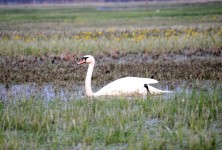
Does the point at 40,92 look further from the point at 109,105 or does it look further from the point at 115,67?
the point at 115,67

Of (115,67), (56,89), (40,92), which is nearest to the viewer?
(40,92)

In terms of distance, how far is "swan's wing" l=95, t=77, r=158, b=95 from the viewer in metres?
10.9

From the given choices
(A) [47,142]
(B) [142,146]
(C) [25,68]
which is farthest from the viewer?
(C) [25,68]

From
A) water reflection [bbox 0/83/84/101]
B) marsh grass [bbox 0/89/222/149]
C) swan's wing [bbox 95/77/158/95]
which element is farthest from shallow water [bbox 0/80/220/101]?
marsh grass [bbox 0/89/222/149]

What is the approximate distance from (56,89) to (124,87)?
1808 millimetres

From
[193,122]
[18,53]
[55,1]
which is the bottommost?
[55,1]

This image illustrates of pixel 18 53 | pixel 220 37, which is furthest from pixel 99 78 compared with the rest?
pixel 220 37

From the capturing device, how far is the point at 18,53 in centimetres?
1878

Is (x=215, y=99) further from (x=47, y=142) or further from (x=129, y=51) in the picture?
(x=129, y=51)

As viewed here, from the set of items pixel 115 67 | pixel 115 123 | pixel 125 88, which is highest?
pixel 115 123

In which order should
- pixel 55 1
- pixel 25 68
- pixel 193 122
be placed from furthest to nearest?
pixel 55 1
pixel 25 68
pixel 193 122

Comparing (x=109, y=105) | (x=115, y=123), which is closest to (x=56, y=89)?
(x=109, y=105)

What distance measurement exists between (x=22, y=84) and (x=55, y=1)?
5378 inches

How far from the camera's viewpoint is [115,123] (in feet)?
26.5
